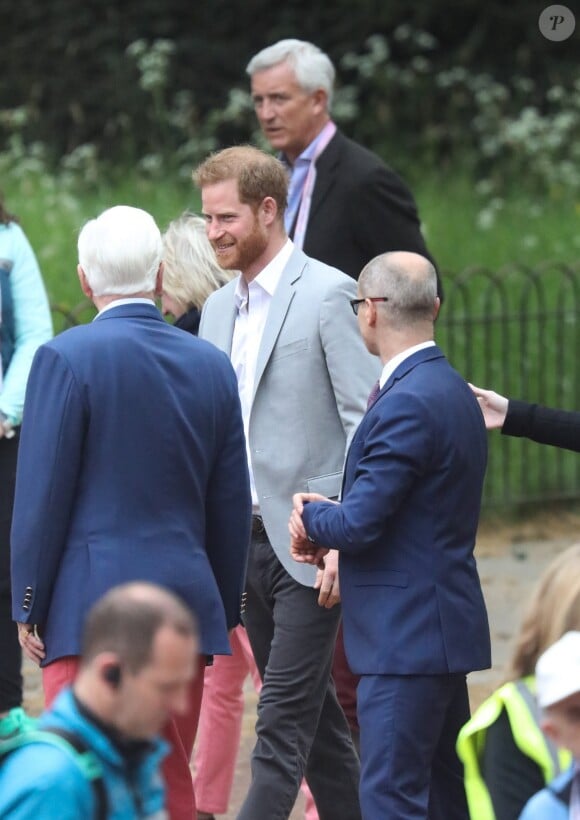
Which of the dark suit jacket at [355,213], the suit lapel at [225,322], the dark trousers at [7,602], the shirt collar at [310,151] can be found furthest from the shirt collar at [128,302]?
the shirt collar at [310,151]

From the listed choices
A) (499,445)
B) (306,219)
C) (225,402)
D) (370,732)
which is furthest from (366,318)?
(499,445)

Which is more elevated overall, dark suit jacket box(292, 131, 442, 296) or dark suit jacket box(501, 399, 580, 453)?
dark suit jacket box(292, 131, 442, 296)

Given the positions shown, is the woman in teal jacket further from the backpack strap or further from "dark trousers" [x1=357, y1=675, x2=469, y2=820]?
the backpack strap

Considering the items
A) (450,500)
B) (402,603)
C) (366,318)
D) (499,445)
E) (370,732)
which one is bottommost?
(499,445)

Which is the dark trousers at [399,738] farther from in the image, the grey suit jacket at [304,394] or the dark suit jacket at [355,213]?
the dark suit jacket at [355,213]

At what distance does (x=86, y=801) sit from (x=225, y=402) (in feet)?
5.23

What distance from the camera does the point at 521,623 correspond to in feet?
8.29

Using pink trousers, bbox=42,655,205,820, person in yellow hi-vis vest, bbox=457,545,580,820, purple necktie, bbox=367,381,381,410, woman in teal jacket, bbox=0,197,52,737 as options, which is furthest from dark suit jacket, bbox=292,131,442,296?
person in yellow hi-vis vest, bbox=457,545,580,820

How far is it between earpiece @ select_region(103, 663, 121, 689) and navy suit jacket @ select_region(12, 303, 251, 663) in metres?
1.26

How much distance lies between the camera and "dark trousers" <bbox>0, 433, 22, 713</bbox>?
16.4 feet

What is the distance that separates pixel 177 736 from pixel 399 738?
504mm

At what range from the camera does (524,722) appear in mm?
2443

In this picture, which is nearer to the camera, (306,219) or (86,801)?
(86,801)

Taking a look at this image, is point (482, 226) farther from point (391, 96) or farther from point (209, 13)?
point (209, 13)
